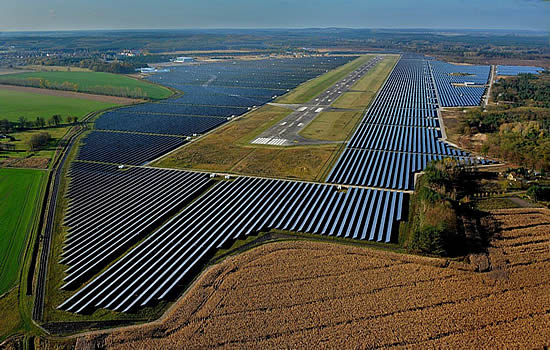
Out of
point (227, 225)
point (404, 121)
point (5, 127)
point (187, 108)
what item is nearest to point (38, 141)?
point (5, 127)

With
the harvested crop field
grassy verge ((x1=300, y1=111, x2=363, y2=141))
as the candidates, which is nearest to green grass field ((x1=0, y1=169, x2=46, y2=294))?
the harvested crop field

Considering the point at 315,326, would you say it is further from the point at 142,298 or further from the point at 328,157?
the point at 328,157

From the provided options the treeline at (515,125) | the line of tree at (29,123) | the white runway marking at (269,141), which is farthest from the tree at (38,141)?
the treeline at (515,125)

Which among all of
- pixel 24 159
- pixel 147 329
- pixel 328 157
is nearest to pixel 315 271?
pixel 147 329

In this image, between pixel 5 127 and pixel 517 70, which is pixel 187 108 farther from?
pixel 517 70

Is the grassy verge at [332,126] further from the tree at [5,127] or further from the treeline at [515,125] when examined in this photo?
the tree at [5,127]

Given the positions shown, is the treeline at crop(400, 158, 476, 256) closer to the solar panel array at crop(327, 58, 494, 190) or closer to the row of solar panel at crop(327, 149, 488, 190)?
the row of solar panel at crop(327, 149, 488, 190)
